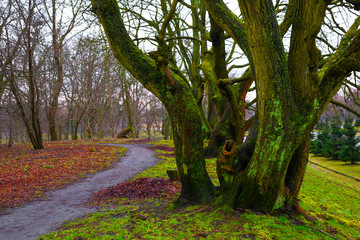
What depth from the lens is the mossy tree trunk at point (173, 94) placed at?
417 cm

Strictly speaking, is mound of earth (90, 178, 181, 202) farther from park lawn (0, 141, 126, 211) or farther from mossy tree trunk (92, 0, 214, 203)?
park lawn (0, 141, 126, 211)

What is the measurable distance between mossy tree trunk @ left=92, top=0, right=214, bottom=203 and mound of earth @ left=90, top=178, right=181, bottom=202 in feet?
5.13

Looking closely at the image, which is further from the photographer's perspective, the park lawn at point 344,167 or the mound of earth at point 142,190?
the park lawn at point 344,167

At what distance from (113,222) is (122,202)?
1.63 metres

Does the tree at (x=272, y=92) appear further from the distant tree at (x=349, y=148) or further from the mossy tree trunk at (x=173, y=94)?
the distant tree at (x=349, y=148)

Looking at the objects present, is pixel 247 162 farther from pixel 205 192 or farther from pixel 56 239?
pixel 56 239

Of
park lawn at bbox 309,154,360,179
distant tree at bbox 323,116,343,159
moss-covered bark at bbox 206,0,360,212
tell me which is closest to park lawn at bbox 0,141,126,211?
moss-covered bark at bbox 206,0,360,212

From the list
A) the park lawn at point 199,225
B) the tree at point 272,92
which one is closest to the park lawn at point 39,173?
the park lawn at point 199,225

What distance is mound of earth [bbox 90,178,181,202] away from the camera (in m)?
5.80

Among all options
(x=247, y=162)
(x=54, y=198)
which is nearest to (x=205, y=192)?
(x=247, y=162)

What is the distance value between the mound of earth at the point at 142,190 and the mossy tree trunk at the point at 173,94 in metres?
1.56

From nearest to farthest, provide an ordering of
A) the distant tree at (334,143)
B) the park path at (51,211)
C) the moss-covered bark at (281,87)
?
1. the moss-covered bark at (281,87)
2. the park path at (51,211)
3. the distant tree at (334,143)

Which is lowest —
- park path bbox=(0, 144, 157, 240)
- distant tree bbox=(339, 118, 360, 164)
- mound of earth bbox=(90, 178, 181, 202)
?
park path bbox=(0, 144, 157, 240)

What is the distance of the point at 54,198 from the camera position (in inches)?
244
